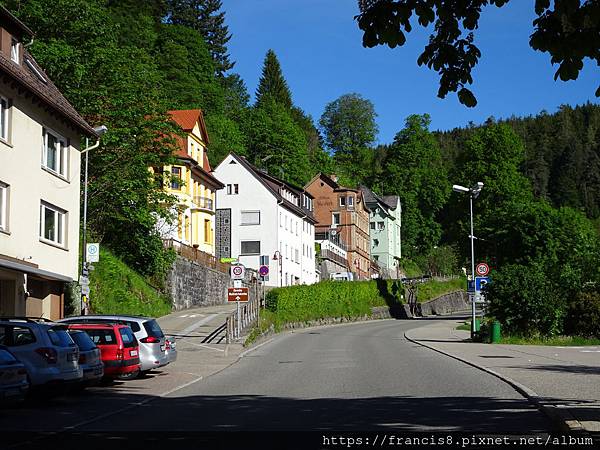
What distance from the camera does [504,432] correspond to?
11680mm

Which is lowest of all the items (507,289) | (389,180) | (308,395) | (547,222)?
(308,395)

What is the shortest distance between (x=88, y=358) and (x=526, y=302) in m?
22.9

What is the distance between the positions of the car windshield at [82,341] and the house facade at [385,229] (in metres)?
95.2

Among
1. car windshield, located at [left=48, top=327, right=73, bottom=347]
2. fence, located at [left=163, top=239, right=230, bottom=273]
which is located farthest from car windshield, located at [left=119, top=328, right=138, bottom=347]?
fence, located at [left=163, top=239, right=230, bottom=273]

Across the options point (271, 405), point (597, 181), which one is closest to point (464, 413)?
point (271, 405)

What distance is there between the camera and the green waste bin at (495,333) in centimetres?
3688

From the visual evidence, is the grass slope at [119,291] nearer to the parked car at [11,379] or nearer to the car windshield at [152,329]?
the car windshield at [152,329]

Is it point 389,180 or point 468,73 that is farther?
point 389,180

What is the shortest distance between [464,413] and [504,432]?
7.74ft

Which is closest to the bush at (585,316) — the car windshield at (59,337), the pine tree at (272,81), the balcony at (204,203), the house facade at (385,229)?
the car windshield at (59,337)

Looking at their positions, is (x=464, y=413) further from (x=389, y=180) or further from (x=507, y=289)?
(x=389, y=180)

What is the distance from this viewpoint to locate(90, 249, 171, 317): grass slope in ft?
128

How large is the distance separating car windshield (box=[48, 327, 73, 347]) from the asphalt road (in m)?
1.77

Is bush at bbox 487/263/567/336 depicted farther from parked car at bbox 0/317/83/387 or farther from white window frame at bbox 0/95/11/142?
parked car at bbox 0/317/83/387
